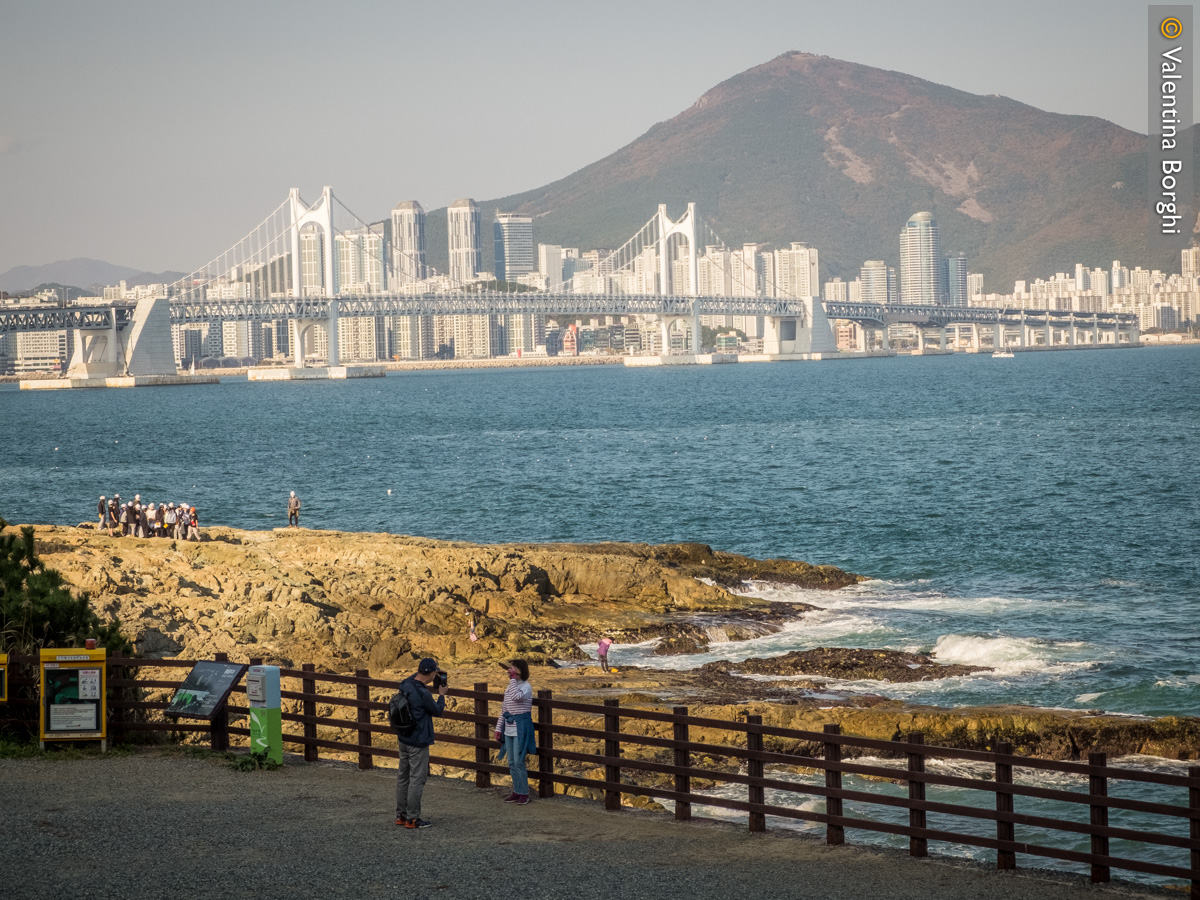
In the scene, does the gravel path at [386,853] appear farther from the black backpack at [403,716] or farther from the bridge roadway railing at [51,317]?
the bridge roadway railing at [51,317]

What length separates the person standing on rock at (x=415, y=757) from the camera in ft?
28.4

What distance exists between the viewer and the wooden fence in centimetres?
760

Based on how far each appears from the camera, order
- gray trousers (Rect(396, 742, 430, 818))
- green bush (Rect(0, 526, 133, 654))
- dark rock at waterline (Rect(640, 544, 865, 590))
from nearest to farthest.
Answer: gray trousers (Rect(396, 742, 430, 818))
green bush (Rect(0, 526, 133, 654))
dark rock at waterline (Rect(640, 544, 865, 590))

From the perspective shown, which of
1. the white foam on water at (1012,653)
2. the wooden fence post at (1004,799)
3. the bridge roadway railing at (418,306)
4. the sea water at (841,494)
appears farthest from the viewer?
the bridge roadway railing at (418,306)

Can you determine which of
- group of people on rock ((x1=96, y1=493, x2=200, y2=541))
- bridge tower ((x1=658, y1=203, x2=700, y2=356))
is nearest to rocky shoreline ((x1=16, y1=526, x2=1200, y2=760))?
group of people on rock ((x1=96, y1=493, x2=200, y2=541))

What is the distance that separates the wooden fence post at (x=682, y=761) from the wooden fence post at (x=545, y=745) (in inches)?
38.2

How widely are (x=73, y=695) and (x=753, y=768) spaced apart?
5408mm

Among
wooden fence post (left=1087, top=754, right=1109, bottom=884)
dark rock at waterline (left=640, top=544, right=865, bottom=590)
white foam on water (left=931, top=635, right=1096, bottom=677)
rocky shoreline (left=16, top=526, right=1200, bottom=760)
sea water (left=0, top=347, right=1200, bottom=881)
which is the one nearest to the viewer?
wooden fence post (left=1087, top=754, right=1109, bottom=884)

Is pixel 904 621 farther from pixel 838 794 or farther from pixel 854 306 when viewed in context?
pixel 854 306

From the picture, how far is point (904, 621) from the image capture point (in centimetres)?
2195

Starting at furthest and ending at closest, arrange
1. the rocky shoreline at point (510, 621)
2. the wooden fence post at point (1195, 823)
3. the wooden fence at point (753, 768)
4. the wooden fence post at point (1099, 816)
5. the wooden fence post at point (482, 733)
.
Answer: the rocky shoreline at point (510, 621) < the wooden fence post at point (482, 733) < the wooden fence at point (753, 768) < the wooden fence post at point (1099, 816) < the wooden fence post at point (1195, 823)

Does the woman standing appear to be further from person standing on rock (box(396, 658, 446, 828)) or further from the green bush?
the green bush

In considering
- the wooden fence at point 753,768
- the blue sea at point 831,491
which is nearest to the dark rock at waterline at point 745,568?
the blue sea at point 831,491

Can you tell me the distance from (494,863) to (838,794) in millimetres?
2193
